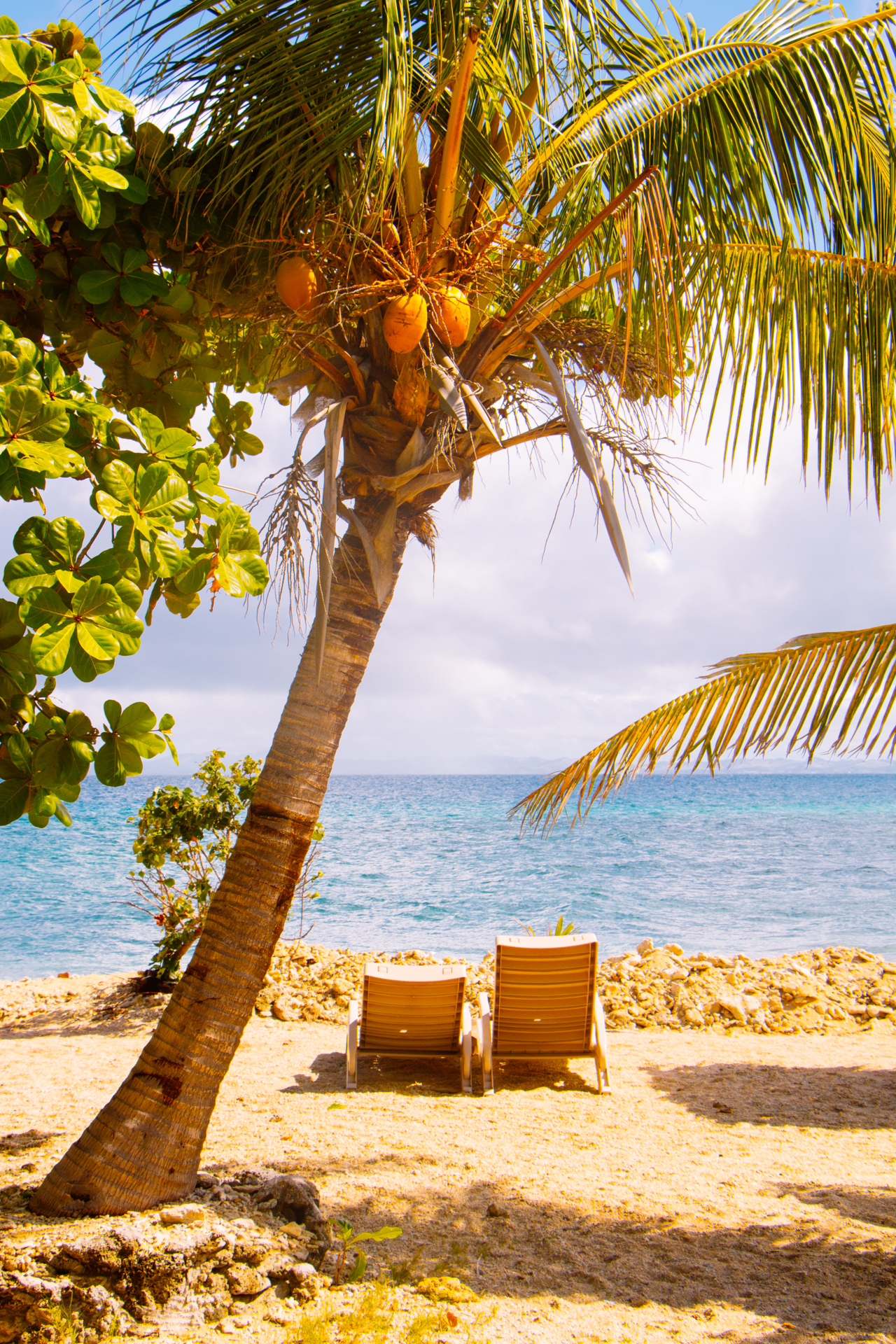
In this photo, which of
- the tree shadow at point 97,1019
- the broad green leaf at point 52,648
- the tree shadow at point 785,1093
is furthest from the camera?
the tree shadow at point 97,1019

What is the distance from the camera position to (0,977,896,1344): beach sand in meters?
2.59

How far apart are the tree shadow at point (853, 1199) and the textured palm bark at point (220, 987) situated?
255 cm

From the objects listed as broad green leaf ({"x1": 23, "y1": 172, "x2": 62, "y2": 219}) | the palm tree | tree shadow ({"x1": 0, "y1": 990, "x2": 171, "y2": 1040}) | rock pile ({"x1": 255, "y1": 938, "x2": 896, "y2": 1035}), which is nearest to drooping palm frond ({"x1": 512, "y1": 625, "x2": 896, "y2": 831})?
the palm tree

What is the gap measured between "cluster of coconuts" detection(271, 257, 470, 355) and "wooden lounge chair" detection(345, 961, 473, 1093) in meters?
3.65

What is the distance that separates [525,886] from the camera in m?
18.8

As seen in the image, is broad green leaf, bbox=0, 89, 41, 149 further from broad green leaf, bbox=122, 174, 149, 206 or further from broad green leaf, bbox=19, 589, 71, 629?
broad green leaf, bbox=19, 589, 71, 629

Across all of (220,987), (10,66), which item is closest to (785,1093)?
(220,987)

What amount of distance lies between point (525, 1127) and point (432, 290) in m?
4.10

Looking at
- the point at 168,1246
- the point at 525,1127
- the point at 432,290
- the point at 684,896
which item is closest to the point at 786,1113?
the point at 525,1127

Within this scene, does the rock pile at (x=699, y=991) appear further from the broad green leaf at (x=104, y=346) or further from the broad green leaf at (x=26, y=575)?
the broad green leaf at (x=26, y=575)

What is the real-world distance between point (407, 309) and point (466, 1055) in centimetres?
423

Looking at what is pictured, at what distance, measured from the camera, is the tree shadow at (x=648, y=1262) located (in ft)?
8.46

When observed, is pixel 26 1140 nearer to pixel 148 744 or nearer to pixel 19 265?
pixel 148 744

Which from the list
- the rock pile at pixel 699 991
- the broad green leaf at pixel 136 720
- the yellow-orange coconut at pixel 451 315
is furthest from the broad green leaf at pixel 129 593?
the rock pile at pixel 699 991
